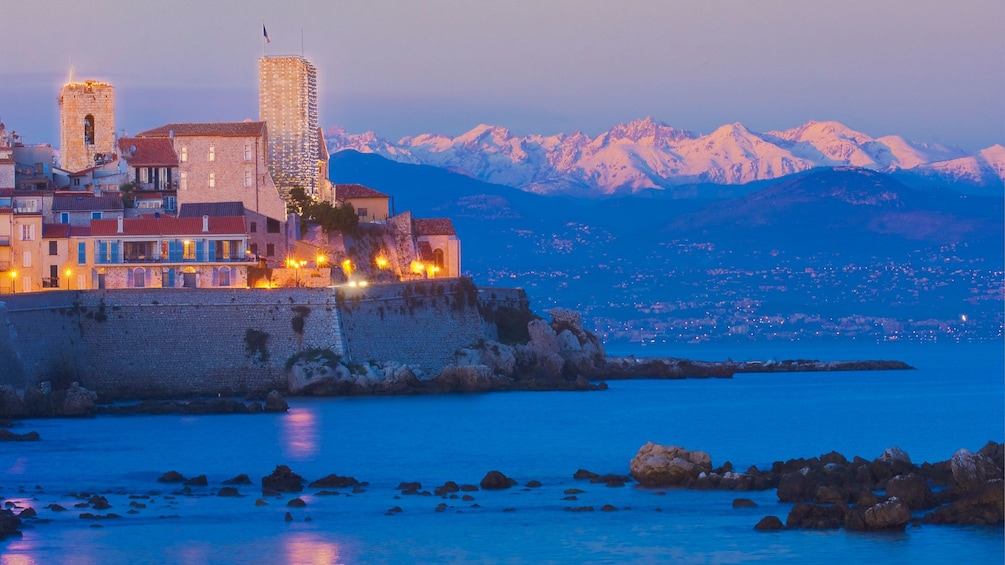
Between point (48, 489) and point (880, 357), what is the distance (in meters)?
102

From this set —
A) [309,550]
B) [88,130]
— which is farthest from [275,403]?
[88,130]

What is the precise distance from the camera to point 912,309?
198 meters

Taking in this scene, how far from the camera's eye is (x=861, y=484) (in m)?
36.4

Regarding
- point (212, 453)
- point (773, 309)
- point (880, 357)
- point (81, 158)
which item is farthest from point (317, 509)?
point (773, 309)

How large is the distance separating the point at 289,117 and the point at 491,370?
14.1 m

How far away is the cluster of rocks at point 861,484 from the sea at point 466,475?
16.3 inches

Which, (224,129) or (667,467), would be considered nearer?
(667,467)

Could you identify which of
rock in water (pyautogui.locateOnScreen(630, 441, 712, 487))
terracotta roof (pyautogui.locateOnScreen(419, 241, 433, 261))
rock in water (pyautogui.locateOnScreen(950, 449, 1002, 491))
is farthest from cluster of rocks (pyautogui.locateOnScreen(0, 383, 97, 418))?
rock in water (pyautogui.locateOnScreen(950, 449, 1002, 491))

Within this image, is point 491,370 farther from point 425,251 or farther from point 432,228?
point 432,228

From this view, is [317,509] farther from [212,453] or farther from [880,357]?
[880,357]

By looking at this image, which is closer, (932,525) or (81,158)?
(932,525)

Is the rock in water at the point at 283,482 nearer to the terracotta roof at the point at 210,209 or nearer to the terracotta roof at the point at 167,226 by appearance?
the terracotta roof at the point at 167,226

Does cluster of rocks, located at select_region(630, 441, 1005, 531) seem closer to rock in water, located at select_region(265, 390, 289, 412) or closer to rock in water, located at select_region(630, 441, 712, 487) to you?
rock in water, located at select_region(630, 441, 712, 487)

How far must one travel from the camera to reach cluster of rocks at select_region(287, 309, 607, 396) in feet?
204
